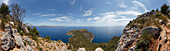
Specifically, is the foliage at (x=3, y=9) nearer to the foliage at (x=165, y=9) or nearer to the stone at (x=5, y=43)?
the stone at (x=5, y=43)

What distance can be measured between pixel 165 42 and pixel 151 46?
1909mm

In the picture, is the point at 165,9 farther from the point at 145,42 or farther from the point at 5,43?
the point at 5,43

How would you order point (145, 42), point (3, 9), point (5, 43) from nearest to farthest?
point (5, 43)
point (145, 42)
point (3, 9)

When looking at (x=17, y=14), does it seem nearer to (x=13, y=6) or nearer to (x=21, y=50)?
(x=13, y=6)

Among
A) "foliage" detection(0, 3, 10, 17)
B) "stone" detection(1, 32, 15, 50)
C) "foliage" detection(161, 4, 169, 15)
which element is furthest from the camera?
"foliage" detection(161, 4, 169, 15)

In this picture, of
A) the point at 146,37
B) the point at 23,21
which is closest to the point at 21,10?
the point at 23,21

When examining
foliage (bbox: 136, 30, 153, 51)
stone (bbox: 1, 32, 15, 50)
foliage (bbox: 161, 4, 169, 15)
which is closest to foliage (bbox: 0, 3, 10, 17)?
stone (bbox: 1, 32, 15, 50)

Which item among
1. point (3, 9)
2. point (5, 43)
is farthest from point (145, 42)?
point (3, 9)

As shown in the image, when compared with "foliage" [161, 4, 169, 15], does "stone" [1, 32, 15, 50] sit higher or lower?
lower

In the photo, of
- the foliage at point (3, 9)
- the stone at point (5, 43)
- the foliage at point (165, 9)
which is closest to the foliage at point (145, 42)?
the stone at point (5, 43)

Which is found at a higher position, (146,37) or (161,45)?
(146,37)

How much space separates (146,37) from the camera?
40.1ft

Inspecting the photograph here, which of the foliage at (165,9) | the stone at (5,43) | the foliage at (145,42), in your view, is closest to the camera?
the stone at (5,43)

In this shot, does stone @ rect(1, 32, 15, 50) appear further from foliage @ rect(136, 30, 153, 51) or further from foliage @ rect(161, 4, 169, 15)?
foliage @ rect(161, 4, 169, 15)
